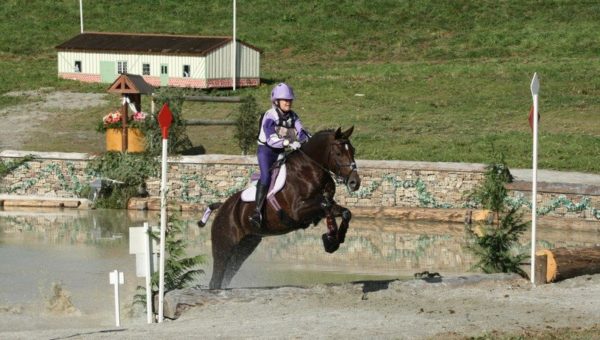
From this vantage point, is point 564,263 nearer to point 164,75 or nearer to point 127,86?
point 127,86

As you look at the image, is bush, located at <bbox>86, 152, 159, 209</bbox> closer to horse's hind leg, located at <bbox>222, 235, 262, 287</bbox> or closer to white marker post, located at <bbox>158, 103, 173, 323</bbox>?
horse's hind leg, located at <bbox>222, 235, 262, 287</bbox>

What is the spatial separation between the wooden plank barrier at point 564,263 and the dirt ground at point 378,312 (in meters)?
0.15

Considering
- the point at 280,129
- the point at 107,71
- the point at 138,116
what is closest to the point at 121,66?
the point at 107,71

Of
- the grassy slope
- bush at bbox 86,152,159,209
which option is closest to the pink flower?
bush at bbox 86,152,159,209

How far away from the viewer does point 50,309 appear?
16.3 meters

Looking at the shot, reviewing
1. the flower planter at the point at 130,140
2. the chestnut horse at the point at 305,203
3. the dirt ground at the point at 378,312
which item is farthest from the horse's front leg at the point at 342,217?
the flower planter at the point at 130,140

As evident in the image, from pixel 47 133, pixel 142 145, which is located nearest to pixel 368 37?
pixel 47 133

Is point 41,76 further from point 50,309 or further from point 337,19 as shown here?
point 50,309

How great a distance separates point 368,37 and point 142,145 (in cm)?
3135

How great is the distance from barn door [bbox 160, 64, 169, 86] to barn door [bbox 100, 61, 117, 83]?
181 centimetres

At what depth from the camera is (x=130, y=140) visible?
3077cm

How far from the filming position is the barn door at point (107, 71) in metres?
49.0

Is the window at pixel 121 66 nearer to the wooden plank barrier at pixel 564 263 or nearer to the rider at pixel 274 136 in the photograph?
the rider at pixel 274 136

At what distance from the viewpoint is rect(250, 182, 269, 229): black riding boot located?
15.5 m
